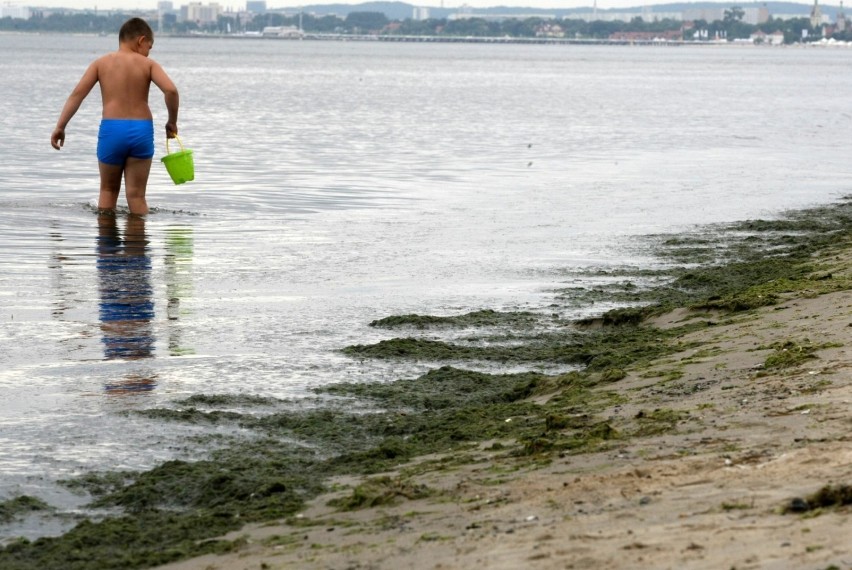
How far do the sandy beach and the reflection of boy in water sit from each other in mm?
2958

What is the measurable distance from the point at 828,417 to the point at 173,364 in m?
3.70

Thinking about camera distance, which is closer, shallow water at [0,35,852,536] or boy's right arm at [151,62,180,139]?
shallow water at [0,35,852,536]

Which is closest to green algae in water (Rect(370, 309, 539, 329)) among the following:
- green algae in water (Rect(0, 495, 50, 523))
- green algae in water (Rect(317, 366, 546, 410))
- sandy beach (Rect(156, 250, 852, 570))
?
green algae in water (Rect(317, 366, 546, 410))

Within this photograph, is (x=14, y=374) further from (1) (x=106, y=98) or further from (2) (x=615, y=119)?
(2) (x=615, y=119)

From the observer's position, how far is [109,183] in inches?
543

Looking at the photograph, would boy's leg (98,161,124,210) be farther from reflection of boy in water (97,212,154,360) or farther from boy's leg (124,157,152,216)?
reflection of boy in water (97,212,154,360)

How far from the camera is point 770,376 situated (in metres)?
6.04

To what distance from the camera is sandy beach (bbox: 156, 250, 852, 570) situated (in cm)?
375

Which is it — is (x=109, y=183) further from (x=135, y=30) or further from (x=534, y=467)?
(x=534, y=467)

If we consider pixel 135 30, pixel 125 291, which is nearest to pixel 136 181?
pixel 135 30

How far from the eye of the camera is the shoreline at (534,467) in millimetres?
3947

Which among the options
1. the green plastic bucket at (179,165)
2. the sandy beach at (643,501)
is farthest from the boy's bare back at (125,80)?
the sandy beach at (643,501)

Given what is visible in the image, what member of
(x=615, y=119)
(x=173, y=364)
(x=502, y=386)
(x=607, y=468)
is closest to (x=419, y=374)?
(x=502, y=386)

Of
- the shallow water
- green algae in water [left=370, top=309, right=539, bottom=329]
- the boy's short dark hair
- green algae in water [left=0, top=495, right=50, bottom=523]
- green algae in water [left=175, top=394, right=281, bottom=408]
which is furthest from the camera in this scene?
the boy's short dark hair
